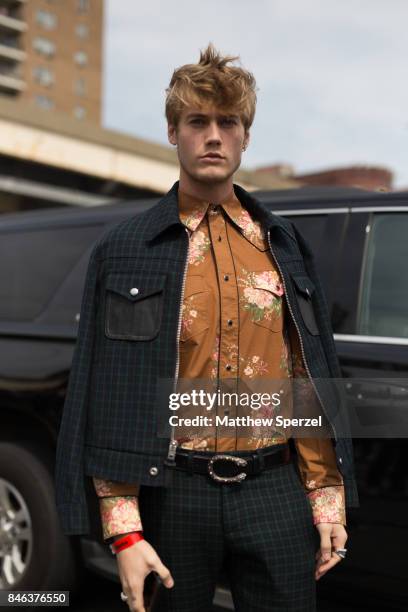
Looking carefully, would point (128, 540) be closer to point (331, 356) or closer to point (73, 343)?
point (331, 356)

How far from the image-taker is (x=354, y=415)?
2.49 metres

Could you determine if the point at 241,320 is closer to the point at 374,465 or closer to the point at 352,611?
the point at 374,465

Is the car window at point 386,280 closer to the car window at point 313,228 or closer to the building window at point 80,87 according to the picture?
the car window at point 313,228

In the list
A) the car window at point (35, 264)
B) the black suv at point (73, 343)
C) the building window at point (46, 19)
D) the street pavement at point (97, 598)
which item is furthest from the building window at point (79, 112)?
the street pavement at point (97, 598)

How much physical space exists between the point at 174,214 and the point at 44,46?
75874 mm

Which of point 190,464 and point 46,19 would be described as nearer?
point 190,464

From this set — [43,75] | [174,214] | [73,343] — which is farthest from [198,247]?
[43,75]

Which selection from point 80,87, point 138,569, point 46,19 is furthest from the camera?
point 80,87

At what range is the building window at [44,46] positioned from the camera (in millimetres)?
71000

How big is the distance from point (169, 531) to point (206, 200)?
801 millimetres

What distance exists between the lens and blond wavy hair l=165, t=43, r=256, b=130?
5.45 feet

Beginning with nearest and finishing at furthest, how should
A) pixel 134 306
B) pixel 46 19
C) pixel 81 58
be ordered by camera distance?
pixel 134 306
pixel 46 19
pixel 81 58

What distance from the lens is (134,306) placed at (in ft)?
5.57

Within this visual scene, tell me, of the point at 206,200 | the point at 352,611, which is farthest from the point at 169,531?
the point at 352,611
